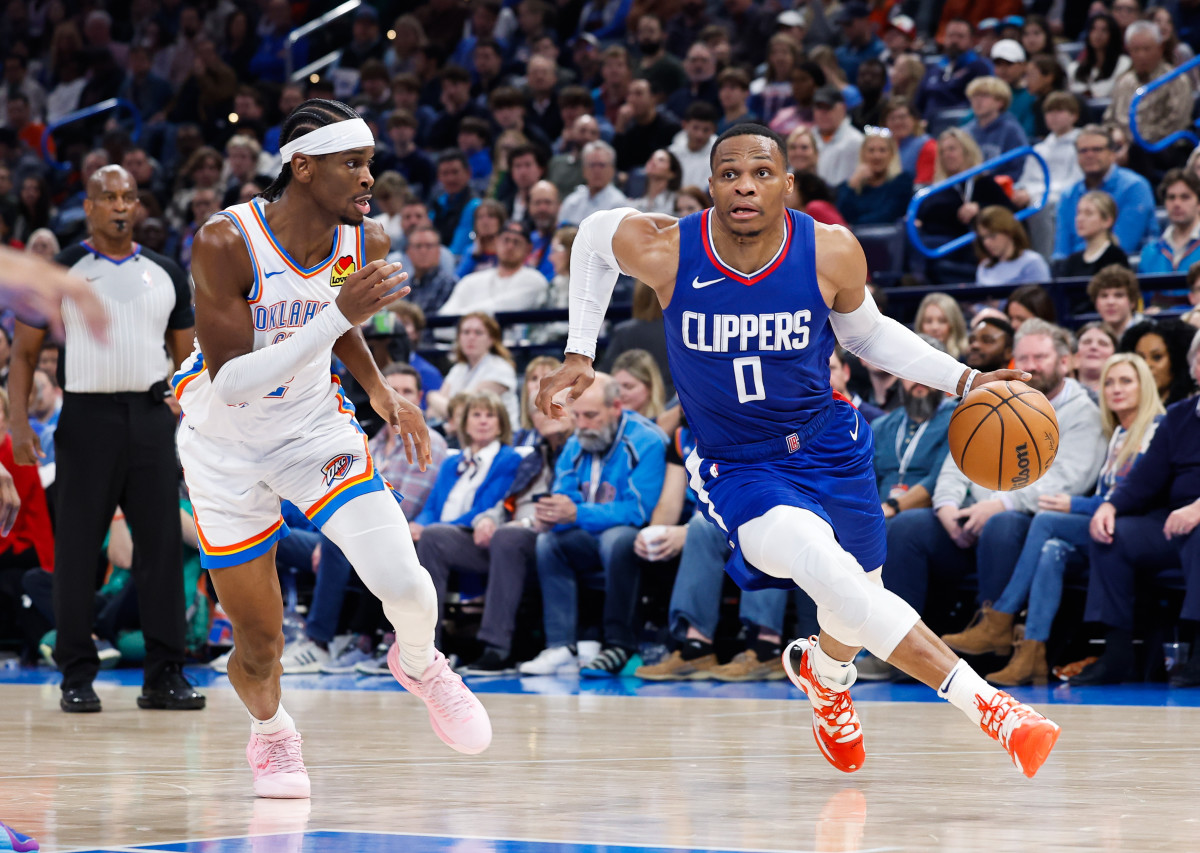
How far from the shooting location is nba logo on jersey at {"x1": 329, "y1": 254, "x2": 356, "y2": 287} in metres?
4.43

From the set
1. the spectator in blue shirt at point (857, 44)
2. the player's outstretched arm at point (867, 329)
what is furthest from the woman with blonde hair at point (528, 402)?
the spectator in blue shirt at point (857, 44)

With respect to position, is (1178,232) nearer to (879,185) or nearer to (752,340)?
(879,185)

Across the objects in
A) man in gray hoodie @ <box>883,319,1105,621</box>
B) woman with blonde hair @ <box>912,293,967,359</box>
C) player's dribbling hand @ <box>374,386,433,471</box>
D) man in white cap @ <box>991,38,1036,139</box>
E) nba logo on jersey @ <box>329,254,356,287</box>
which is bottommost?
man in gray hoodie @ <box>883,319,1105,621</box>

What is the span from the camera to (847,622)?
13.4 ft

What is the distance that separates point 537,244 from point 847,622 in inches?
319

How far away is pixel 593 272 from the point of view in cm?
463

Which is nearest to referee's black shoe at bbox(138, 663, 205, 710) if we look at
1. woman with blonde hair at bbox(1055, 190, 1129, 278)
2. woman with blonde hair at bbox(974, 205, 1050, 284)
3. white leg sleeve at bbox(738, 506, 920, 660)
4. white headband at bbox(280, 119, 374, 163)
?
white headband at bbox(280, 119, 374, 163)

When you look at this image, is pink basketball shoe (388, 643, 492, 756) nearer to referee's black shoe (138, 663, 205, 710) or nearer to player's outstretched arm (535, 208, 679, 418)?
player's outstretched arm (535, 208, 679, 418)

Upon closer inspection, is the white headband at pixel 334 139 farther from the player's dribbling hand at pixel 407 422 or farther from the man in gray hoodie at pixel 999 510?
the man in gray hoodie at pixel 999 510

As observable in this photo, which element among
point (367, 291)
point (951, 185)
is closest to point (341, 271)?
point (367, 291)

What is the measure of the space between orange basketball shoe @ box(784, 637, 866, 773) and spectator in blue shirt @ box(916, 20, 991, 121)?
8.33m

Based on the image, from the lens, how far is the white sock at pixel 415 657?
170 inches

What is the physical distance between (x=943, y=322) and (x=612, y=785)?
4618 mm

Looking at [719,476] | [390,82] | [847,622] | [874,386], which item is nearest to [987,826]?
[847,622]
